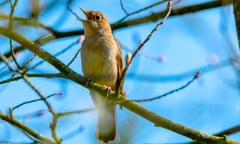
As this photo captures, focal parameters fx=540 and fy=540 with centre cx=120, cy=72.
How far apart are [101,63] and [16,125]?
1.50 m

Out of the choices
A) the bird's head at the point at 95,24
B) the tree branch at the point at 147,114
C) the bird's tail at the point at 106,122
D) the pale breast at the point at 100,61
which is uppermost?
the bird's head at the point at 95,24

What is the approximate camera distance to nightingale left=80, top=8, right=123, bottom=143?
221 inches

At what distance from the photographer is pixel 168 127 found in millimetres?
4109

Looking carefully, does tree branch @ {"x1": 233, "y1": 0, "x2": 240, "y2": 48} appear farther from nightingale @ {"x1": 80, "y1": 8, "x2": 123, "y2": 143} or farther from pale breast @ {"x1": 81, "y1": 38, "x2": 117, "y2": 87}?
pale breast @ {"x1": 81, "y1": 38, "x2": 117, "y2": 87}

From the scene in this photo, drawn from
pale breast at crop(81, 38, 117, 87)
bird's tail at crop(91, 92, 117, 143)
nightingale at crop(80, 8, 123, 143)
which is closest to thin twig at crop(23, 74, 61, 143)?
bird's tail at crop(91, 92, 117, 143)

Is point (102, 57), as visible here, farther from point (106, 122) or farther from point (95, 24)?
point (106, 122)

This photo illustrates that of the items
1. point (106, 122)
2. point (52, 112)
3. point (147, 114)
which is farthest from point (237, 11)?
point (106, 122)

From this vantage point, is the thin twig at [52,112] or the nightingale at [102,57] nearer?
the thin twig at [52,112]

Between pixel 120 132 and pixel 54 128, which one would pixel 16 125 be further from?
pixel 120 132

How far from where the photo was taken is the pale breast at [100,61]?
5637 millimetres

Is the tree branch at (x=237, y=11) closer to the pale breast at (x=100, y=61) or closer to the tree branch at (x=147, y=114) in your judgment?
the tree branch at (x=147, y=114)

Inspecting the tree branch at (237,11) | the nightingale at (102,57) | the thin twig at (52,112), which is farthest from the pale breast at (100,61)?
the tree branch at (237,11)

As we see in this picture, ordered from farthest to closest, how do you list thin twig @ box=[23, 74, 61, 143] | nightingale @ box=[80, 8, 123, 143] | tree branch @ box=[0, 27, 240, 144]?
1. nightingale @ box=[80, 8, 123, 143]
2. thin twig @ box=[23, 74, 61, 143]
3. tree branch @ box=[0, 27, 240, 144]

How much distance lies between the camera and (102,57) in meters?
5.77
